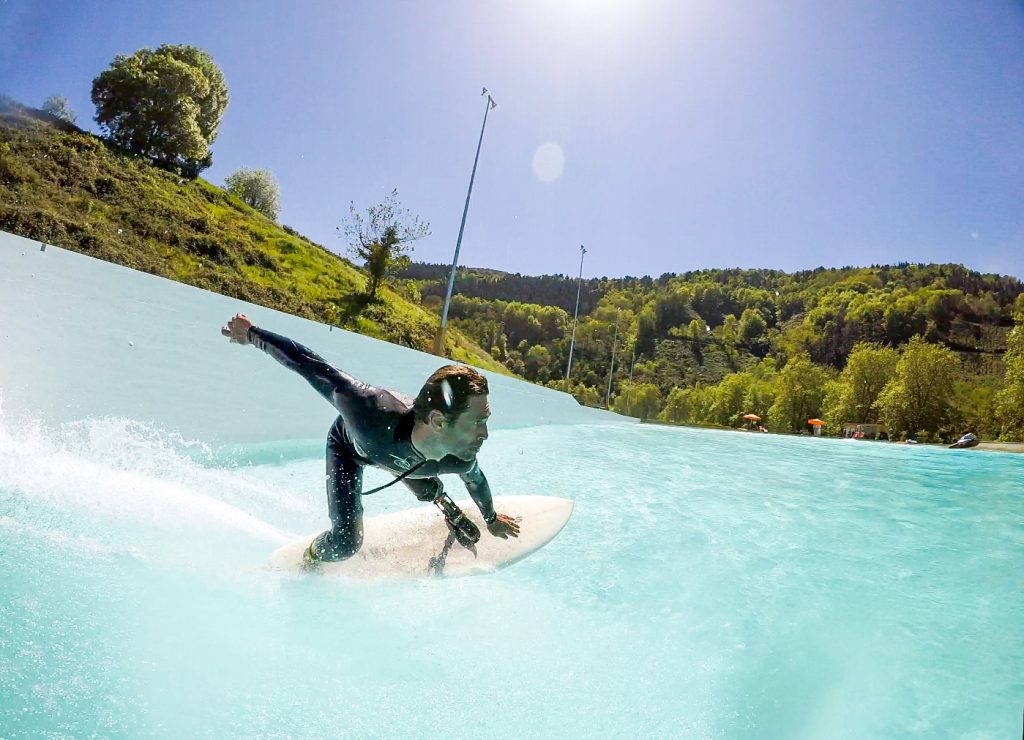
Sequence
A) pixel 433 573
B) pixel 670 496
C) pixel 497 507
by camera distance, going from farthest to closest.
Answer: pixel 670 496 < pixel 497 507 < pixel 433 573

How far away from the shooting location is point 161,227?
1664 centimetres

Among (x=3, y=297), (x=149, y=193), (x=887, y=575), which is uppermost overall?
(x=149, y=193)

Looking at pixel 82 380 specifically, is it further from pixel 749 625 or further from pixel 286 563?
pixel 749 625

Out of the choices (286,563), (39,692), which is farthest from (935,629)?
(39,692)

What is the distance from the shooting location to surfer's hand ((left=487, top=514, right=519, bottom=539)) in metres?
2.83

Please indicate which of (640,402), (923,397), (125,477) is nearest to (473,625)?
(125,477)

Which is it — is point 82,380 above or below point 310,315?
below

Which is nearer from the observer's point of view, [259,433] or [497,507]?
[497,507]

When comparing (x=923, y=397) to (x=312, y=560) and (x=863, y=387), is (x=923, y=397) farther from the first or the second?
(x=312, y=560)

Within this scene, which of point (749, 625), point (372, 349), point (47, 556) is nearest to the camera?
point (47, 556)

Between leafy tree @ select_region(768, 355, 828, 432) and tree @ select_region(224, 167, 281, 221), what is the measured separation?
143ft

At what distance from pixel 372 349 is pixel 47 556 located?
229 inches

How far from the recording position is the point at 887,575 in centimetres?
334

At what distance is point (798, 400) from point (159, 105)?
47.8m
